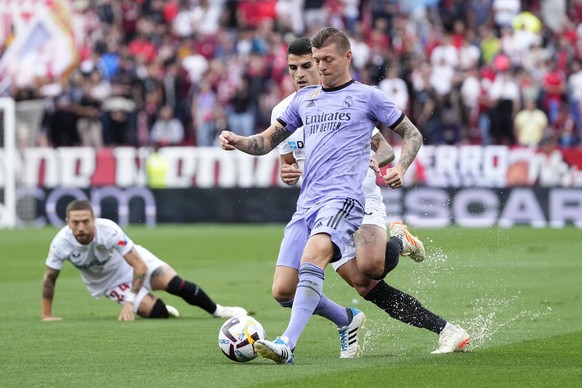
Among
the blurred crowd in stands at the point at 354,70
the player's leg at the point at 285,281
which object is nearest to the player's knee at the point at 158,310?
the player's leg at the point at 285,281

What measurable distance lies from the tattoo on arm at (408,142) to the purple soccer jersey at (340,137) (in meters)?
0.06

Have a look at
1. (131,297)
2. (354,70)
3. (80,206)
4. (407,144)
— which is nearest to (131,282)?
(131,297)

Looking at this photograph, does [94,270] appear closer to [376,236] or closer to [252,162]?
[376,236]

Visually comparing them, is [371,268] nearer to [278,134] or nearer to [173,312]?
[278,134]

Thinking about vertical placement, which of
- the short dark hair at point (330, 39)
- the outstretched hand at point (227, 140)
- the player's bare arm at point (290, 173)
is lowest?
the player's bare arm at point (290, 173)

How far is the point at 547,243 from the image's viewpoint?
69.1 ft

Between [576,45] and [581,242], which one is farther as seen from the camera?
[576,45]

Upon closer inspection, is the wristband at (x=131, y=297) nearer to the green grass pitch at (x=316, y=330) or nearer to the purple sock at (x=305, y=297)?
the green grass pitch at (x=316, y=330)

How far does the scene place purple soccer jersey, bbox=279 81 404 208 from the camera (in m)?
8.61

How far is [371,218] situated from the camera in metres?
9.14

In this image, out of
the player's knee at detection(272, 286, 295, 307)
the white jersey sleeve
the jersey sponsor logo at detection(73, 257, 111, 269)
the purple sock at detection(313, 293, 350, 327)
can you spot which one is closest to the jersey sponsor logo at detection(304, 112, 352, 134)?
the white jersey sleeve

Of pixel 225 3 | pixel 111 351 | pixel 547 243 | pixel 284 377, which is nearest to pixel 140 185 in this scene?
pixel 225 3

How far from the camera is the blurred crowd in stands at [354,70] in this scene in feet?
87.0

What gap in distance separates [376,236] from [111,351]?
6.95 ft
